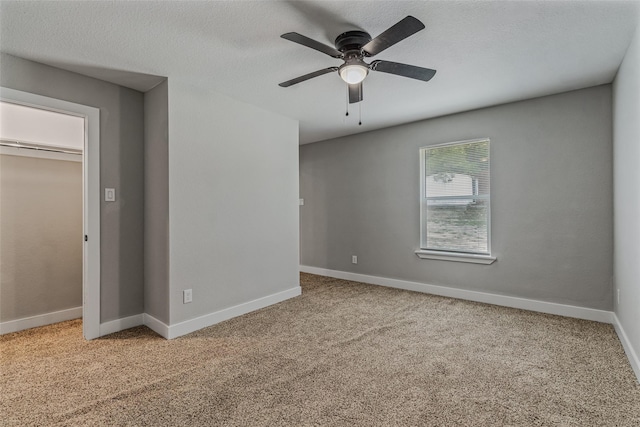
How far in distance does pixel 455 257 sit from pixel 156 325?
11.4ft

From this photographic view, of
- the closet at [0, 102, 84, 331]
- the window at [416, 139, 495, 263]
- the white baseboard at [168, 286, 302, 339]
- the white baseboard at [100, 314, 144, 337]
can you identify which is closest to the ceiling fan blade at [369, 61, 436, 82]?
the window at [416, 139, 495, 263]

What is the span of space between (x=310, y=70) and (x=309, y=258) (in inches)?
141

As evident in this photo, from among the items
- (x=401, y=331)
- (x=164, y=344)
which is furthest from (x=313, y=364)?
(x=164, y=344)

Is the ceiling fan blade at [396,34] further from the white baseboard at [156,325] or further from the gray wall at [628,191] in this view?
the white baseboard at [156,325]

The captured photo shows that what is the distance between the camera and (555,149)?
338 cm

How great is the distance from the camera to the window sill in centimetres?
382

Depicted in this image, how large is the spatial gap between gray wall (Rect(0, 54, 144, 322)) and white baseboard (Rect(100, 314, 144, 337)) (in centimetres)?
4

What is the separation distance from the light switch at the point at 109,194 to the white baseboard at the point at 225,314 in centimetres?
131

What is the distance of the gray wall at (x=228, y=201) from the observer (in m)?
2.98

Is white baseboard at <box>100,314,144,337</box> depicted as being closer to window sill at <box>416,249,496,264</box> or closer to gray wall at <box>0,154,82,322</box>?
gray wall at <box>0,154,82,322</box>

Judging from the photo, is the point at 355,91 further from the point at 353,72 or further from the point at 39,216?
the point at 39,216

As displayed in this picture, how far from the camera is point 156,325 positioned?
3.01 metres

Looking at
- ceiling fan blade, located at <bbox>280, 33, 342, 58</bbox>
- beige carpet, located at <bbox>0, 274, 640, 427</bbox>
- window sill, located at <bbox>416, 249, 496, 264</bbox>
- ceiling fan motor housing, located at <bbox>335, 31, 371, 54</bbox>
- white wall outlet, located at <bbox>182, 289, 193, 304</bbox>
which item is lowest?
beige carpet, located at <bbox>0, 274, 640, 427</bbox>

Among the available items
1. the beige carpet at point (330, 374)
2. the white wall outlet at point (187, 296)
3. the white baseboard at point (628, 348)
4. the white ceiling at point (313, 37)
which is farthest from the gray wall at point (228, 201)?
the white baseboard at point (628, 348)
